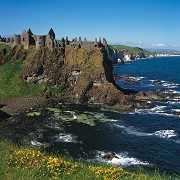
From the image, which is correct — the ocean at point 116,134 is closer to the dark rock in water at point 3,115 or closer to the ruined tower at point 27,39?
the dark rock in water at point 3,115

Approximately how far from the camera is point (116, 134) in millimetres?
72125

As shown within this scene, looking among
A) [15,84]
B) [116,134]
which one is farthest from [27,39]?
[116,134]

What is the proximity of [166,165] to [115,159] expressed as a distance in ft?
29.4

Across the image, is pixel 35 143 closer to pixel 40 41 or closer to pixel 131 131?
pixel 131 131

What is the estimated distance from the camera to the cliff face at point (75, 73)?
334 ft

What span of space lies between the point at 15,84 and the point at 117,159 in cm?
6345

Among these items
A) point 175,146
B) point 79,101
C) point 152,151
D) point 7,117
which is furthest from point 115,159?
point 79,101

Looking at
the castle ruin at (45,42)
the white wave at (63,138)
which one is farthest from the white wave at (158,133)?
the castle ruin at (45,42)

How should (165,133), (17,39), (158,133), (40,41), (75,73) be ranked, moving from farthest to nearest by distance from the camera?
(17,39) < (40,41) < (75,73) < (165,133) < (158,133)

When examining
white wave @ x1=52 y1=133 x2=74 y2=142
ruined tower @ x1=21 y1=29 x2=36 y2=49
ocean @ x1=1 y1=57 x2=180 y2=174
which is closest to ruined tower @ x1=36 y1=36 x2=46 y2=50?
ruined tower @ x1=21 y1=29 x2=36 y2=49

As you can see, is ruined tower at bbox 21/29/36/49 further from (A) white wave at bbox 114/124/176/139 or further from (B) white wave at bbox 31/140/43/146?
(B) white wave at bbox 31/140/43/146

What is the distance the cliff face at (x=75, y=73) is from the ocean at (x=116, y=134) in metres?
7.41

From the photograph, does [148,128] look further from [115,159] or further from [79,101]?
[79,101]

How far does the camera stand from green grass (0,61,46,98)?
350 ft
